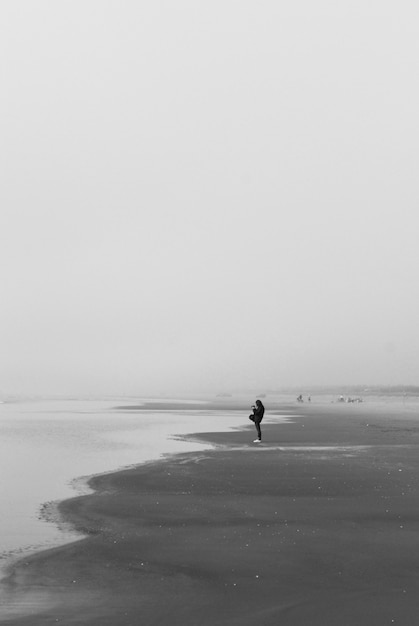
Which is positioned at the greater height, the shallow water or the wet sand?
the wet sand

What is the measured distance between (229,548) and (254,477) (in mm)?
8984

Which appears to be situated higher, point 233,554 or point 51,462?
point 233,554

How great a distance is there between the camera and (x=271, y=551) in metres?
11.3

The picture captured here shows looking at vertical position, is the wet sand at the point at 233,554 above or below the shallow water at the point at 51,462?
above

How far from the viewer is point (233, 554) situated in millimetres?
11219

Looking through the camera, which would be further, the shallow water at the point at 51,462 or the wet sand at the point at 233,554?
the shallow water at the point at 51,462

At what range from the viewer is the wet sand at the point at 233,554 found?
834 cm

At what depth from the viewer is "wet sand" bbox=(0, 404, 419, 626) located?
834 centimetres

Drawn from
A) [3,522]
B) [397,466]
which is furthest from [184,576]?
[397,466]

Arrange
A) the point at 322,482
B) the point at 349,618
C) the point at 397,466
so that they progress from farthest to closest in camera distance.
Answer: the point at 397,466
the point at 322,482
the point at 349,618

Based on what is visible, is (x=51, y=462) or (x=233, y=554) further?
(x=51, y=462)

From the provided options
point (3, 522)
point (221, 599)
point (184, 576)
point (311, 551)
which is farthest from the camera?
point (3, 522)

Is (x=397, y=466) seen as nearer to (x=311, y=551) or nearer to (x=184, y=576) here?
(x=311, y=551)

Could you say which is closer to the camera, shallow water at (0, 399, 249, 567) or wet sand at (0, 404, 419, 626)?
wet sand at (0, 404, 419, 626)
